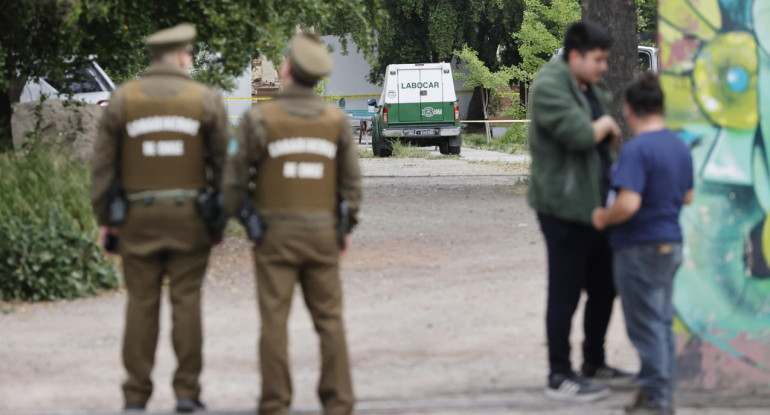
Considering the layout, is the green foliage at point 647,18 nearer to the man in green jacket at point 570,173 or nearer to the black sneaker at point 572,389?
the man in green jacket at point 570,173

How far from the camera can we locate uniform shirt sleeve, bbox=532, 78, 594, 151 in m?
4.74

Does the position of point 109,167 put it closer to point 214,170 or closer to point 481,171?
point 214,170

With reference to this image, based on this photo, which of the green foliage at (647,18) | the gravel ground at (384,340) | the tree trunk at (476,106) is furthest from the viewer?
the tree trunk at (476,106)

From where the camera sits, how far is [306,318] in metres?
7.24

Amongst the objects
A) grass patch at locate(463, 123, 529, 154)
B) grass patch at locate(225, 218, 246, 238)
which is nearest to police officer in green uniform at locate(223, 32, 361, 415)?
grass patch at locate(225, 218, 246, 238)

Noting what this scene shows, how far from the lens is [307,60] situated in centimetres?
448

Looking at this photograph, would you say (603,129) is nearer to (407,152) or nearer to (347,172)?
(347,172)

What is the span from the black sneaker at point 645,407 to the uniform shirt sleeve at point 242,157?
6.26 ft

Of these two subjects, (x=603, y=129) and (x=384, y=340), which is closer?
(x=603, y=129)

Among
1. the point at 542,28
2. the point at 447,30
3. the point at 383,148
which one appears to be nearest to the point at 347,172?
the point at 383,148

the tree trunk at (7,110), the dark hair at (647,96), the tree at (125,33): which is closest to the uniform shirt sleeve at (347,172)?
the dark hair at (647,96)

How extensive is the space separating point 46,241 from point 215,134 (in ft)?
12.2

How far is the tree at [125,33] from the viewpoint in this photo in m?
9.59

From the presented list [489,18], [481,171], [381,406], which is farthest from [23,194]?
[489,18]
